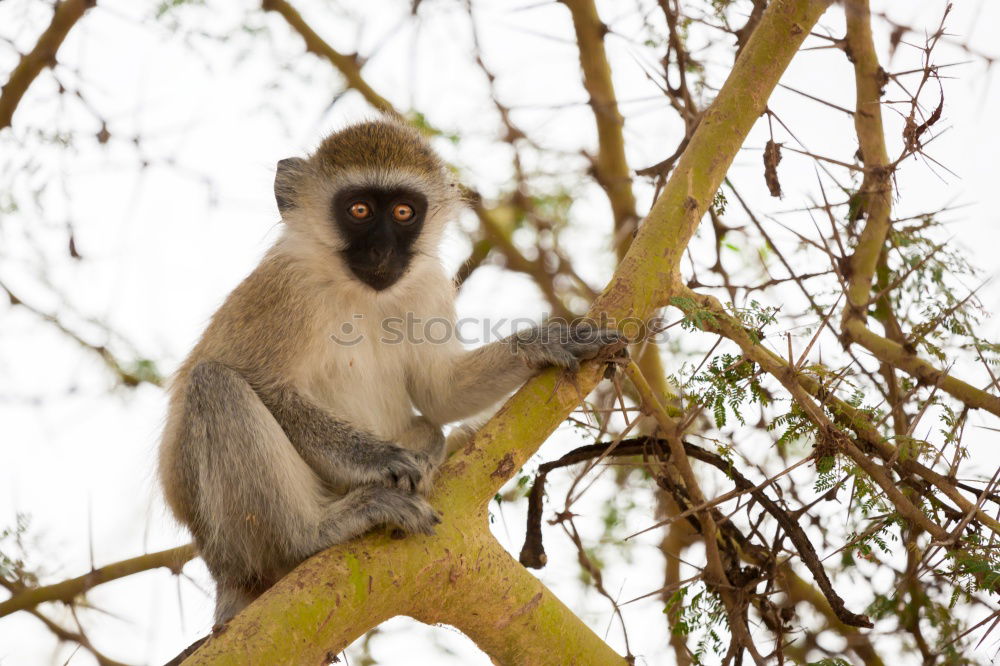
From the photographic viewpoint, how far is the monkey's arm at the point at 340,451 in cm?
357

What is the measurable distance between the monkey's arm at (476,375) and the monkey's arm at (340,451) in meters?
0.59

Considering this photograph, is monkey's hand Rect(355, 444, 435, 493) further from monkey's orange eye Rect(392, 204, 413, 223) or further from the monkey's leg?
monkey's orange eye Rect(392, 204, 413, 223)

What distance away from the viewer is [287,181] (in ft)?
15.4

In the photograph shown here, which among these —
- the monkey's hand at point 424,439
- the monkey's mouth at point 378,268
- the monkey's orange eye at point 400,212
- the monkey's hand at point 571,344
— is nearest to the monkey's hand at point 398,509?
the monkey's hand at point 571,344

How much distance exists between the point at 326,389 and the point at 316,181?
1.07 metres

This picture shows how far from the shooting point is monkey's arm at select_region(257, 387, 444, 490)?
3.57m

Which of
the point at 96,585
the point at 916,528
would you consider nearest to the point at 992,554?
the point at 916,528

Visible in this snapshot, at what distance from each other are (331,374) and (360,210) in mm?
753

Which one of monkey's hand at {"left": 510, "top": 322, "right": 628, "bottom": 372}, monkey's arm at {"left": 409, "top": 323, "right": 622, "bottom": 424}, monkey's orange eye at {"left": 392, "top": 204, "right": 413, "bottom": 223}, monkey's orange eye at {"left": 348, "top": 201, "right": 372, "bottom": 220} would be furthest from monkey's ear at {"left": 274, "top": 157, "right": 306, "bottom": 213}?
monkey's hand at {"left": 510, "top": 322, "right": 628, "bottom": 372}

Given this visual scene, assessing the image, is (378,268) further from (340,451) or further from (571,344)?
(571,344)

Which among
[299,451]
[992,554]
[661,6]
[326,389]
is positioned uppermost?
[661,6]

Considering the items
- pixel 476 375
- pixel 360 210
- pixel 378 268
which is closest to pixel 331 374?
pixel 378 268

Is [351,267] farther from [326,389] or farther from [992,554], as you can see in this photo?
[992,554]

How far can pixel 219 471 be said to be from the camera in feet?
11.8
